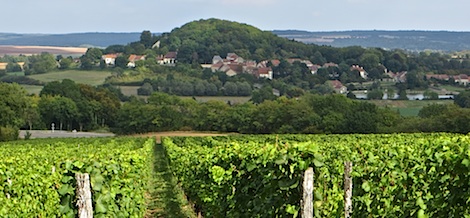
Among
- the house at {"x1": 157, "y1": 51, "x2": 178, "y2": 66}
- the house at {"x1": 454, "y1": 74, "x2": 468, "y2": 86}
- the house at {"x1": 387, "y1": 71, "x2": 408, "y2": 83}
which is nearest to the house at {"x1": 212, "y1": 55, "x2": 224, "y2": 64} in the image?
the house at {"x1": 157, "y1": 51, "x2": 178, "y2": 66}

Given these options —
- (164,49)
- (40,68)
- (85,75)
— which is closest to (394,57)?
(164,49)

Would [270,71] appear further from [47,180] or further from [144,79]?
[47,180]

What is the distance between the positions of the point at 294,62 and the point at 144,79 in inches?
1810

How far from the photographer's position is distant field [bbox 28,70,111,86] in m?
149

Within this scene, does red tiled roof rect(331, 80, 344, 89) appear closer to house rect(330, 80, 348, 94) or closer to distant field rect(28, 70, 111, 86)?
→ house rect(330, 80, 348, 94)

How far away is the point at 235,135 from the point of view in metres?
64.8

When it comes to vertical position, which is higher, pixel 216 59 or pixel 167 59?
pixel 167 59

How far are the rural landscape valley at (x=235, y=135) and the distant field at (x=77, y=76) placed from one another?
869mm

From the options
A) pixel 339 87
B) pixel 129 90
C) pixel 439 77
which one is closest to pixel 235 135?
pixel 129 90

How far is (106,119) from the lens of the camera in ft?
299

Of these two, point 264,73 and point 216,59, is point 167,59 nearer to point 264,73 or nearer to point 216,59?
point 216,59

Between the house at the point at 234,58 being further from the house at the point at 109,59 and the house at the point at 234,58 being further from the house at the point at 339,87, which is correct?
the house at the point at 339,87

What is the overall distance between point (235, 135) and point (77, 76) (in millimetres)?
98570

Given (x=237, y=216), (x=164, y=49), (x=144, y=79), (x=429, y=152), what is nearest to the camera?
(x=429, y=152)
